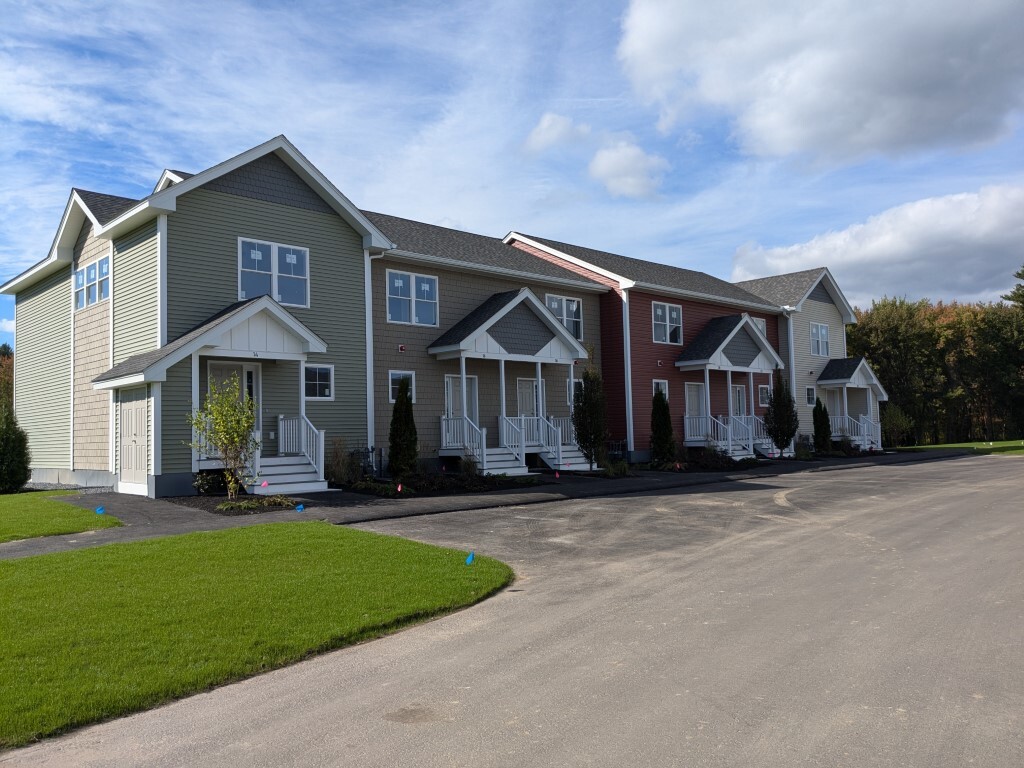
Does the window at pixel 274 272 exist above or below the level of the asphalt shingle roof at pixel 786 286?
below

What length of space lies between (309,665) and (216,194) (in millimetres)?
15655

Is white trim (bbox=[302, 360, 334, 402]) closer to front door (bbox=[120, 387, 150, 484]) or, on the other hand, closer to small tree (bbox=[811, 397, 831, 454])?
front door (bbox=[120, 387, 150, 484])

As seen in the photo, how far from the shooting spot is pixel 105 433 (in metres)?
20.6

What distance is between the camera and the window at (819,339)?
3967 cm

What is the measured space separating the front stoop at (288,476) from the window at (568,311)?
39.9ft

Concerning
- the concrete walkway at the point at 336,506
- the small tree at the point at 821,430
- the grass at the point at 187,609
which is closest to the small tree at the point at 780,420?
the small tree at the point at 821,430

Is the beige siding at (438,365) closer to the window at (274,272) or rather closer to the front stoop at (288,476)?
the window at (274,272)

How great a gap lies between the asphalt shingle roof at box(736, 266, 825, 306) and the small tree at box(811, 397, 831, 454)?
17.0ft

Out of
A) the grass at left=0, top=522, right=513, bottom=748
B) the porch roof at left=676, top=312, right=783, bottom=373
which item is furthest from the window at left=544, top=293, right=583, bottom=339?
the grass at left=0, top=522, right=513, bottom=748

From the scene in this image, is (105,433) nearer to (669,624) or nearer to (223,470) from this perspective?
(223,470)

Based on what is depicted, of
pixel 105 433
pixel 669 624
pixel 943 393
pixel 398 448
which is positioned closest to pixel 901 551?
pixel 669 624

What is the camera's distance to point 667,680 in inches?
230

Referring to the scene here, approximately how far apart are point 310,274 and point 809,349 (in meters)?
27.1

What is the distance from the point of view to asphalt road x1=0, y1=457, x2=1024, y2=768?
472 cm
